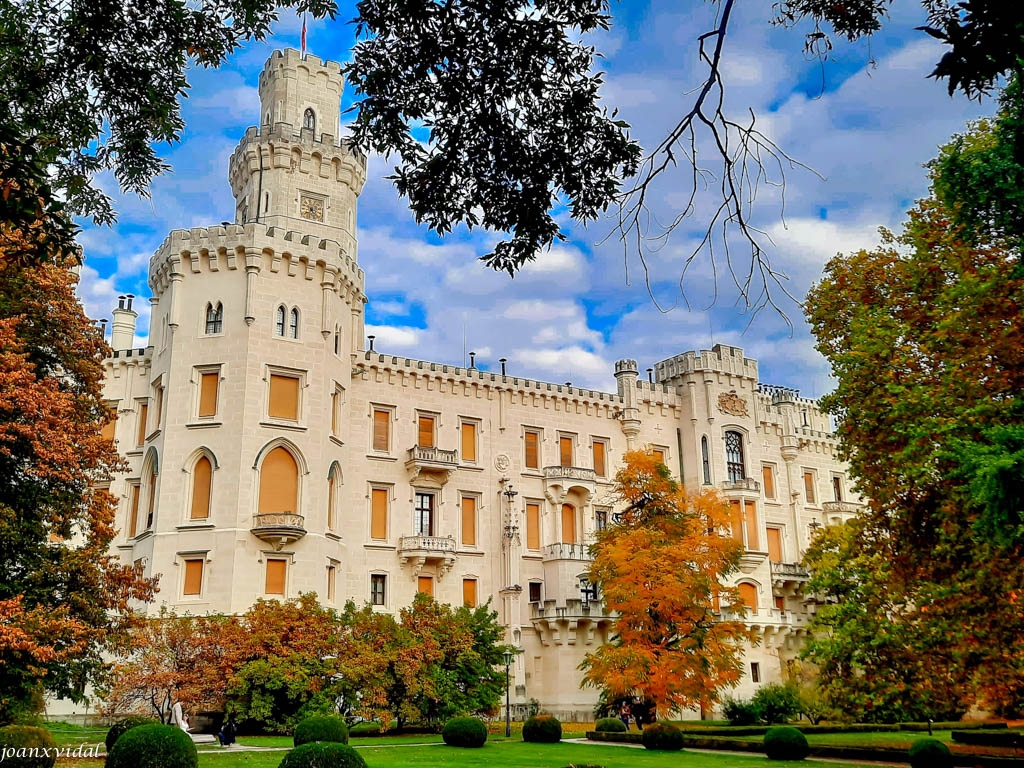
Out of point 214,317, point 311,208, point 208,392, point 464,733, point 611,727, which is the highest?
point 311,208

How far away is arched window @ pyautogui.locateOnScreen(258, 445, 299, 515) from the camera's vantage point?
3403 centimetres

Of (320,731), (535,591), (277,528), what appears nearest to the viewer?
(320,731)

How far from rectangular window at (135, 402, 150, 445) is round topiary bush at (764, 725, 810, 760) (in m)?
26.1

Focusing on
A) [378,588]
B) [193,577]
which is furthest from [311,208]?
[378,588]

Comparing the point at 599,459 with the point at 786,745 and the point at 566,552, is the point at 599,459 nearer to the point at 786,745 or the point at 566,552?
the point at 566,552

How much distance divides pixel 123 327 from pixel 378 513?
14415mm

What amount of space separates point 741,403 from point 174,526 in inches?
1172

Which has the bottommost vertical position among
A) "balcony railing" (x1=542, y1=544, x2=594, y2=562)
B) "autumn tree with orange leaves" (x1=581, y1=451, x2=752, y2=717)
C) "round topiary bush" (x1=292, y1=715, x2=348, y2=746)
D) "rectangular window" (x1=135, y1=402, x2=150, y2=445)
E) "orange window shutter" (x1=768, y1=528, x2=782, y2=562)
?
"round topiary bush" (x1=292, y1=715, x2=348, y2=746)

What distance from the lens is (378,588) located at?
126 feet

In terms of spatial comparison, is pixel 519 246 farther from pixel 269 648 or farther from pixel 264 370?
pixel 264 370

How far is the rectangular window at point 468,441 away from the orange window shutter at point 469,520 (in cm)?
195

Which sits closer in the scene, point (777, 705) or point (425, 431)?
point (777, 705)

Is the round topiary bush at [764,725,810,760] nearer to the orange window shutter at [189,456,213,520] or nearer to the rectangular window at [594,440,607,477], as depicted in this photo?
the orange window shutter at [189,456,213,520]

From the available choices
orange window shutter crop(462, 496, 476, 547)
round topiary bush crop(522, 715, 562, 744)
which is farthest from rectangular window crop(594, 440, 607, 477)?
round topiary bush crop(522, 715, 562, 744)
